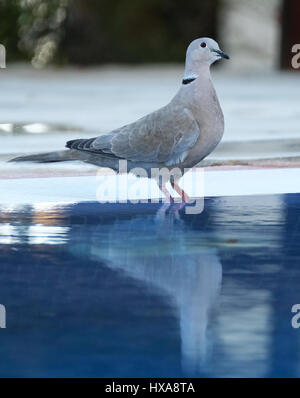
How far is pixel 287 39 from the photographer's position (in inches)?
936

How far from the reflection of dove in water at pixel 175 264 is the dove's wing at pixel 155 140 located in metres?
0.48

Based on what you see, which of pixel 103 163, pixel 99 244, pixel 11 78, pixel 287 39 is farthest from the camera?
pixel 287 39

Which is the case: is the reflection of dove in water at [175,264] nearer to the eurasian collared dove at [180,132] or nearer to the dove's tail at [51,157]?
the eurasian collared dove at [180,132]

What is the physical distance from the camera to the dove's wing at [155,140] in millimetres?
8602

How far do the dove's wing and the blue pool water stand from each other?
0.43 m

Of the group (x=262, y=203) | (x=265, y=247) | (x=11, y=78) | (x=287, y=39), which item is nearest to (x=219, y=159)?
(x=262, y=203)

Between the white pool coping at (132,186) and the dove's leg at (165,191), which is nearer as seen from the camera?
the dove's leg at (165,191)

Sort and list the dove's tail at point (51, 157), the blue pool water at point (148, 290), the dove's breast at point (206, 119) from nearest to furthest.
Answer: the blue pool water at point (148, 290), the dove's breast at point (206, 119), the dove's tail at point (51, 157)

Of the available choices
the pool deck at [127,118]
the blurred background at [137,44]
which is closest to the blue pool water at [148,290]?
the pool deck at [127,118]

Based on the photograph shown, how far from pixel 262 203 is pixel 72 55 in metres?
16.0

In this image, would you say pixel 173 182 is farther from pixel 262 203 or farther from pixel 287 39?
pixel 287 39


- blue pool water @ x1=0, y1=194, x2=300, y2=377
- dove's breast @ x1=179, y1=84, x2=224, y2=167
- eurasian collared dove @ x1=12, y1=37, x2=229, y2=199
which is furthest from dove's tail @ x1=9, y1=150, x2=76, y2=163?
dove's breast @ x1=179, y1=84, x2=224, y2=167

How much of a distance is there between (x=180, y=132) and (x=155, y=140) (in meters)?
0.25

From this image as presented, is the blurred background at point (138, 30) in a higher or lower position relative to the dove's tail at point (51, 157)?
higher
